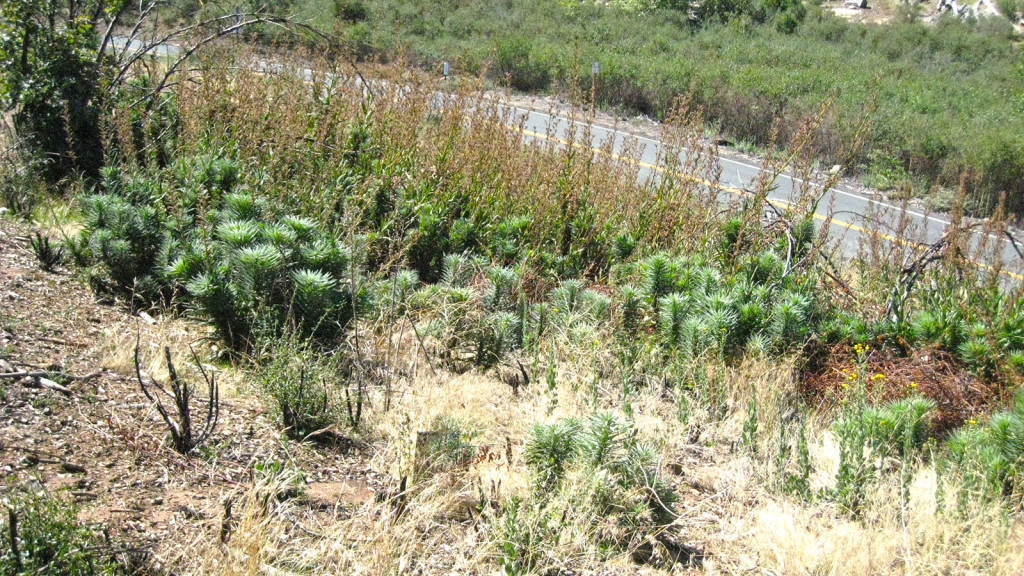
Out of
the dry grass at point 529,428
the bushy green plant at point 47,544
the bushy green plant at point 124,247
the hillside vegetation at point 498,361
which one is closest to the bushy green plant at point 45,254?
the hillside vegetation at point 498,361

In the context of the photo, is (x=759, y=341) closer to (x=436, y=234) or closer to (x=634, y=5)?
(x=436, y=234)

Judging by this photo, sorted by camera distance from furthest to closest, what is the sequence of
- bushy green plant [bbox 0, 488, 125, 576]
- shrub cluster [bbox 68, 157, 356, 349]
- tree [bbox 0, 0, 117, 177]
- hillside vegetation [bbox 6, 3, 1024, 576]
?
tree [bbox 0, 0, 117, 177] < shrub cluster [bbox 68, 157, 356, 349] < hillside vegetation [bbox 6, 3, 1024, 576] < bushy green plant [bbox 0, 488, 125, 576]

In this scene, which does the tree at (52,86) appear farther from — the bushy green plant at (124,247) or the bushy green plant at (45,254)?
the bushy green plant at (124,247)

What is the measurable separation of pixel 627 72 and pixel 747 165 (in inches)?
234

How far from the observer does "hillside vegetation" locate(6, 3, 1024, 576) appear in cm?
301

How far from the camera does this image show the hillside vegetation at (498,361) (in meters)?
→ 3.01

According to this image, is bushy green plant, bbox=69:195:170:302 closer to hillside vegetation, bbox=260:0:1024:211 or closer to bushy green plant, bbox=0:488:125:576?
bushy green plant, bbox=0:488:125:576

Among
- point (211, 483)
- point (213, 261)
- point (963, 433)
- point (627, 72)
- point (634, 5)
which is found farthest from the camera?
point (634, 5)

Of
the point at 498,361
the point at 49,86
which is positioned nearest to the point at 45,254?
the point at 49,86

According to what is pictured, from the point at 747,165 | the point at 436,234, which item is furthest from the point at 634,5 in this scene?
the point at 436,234

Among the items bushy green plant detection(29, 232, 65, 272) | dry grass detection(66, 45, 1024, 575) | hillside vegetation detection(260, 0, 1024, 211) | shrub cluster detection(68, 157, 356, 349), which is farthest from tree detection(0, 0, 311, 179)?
hillside vegetation detection(260, 0, 1024, 211)

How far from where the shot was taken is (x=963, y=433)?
3.89 metres

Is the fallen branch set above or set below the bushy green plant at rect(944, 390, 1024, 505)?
above

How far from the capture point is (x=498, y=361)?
15.1 feet
